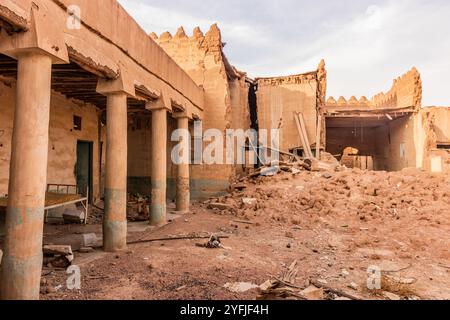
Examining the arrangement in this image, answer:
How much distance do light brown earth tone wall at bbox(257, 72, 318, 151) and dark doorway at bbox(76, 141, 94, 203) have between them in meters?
10.5

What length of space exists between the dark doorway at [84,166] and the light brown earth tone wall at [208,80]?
4434 mm

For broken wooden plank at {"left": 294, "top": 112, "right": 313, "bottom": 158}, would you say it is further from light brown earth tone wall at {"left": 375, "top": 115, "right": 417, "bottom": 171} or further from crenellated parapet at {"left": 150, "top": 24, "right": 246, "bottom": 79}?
light brown earth tone wall at {"left": 375, "top": 115, "right": 417, "bottom": 171}

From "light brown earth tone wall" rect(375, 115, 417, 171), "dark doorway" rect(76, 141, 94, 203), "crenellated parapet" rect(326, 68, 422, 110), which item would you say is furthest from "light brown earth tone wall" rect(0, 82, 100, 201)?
"light brown earth tone wall" rect(375, 115, 417, 171)

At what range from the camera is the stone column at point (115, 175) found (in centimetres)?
598

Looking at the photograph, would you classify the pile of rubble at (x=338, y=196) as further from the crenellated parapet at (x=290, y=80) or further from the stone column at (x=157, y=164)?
the crenellated parapet at (x=290, y=80)

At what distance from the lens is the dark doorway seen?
10.9 m

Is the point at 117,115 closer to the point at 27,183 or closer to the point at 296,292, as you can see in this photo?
the point at 27,183

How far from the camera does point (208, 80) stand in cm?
1401

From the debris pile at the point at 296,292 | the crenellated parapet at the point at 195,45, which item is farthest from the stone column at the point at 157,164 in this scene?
the crenellated parapet at the point at 195,45

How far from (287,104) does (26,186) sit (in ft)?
52.5

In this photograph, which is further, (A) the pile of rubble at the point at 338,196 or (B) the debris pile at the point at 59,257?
(A) the pile of rubble at the point at 338,196

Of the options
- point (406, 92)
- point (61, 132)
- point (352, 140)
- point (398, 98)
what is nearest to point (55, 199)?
point (61, 132)
